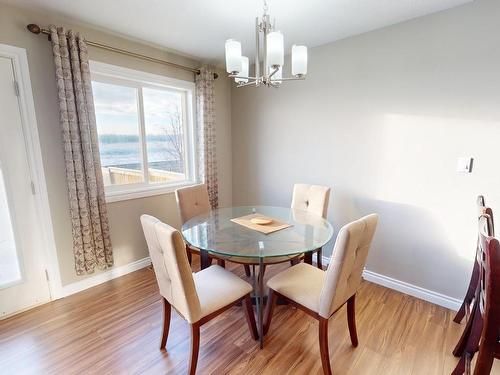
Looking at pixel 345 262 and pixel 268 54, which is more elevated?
pixel 268 54

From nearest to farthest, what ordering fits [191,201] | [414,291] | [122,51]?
[414,291] → [122,51] → [191,201]

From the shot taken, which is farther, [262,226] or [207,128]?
[207,128]

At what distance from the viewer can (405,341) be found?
1762 millimetres

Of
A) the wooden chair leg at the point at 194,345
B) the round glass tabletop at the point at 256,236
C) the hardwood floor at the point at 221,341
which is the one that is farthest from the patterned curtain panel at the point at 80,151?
the wooden chair leg at the point at 194,345

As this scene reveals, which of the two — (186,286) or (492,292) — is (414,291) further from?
(186,286)

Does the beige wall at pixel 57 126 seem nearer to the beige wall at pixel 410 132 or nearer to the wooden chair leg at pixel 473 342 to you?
the beige wall at pixel 410 132

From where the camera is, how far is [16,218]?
79.2 inches

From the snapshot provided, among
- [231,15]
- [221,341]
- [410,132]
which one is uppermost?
[231,15]

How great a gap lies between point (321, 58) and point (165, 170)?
2144 millimetres

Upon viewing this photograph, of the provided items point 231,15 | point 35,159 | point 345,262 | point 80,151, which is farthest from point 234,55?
point 35,159

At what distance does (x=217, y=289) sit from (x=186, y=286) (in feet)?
1.07

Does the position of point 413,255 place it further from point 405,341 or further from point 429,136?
point 429,136

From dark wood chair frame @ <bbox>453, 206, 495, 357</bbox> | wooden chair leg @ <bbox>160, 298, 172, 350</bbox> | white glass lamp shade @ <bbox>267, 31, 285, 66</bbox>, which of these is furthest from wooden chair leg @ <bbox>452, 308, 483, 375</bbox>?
white glass lamp shade @ <bbox>267, 31, 285, 66</bbox>

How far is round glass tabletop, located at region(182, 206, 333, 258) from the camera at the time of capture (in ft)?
5.39
